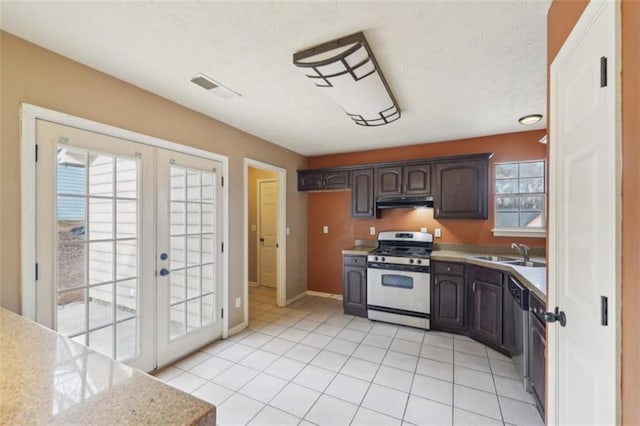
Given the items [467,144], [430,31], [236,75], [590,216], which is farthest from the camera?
[467,144]

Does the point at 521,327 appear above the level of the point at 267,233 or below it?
below

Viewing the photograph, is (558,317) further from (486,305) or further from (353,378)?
(486,305)

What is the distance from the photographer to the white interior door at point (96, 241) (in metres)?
1.78

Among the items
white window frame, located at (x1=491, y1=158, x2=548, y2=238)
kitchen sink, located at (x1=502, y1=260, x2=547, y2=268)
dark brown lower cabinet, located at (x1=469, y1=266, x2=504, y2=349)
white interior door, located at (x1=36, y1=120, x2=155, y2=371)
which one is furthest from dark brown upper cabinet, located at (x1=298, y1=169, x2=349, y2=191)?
white interior door, located at (x1=36, y1=120, x2=155, y2=371)

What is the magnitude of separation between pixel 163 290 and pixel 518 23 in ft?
10.6

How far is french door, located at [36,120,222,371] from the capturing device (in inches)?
71.4

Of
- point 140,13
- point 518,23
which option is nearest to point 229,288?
point 140,13

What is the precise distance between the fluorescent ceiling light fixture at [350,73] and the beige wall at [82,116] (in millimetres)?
1423

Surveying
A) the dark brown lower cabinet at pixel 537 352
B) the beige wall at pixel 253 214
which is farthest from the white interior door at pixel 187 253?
the dark brown lower cabinet at pixel 537 352

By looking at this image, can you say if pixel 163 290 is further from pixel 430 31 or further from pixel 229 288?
pixel 430 31

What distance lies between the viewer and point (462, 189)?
3443 mm

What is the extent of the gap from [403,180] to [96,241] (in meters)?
3.38

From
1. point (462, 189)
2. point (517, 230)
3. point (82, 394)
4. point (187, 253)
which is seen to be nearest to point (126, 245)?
point (187, 253)

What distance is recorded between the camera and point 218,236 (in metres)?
3.03
